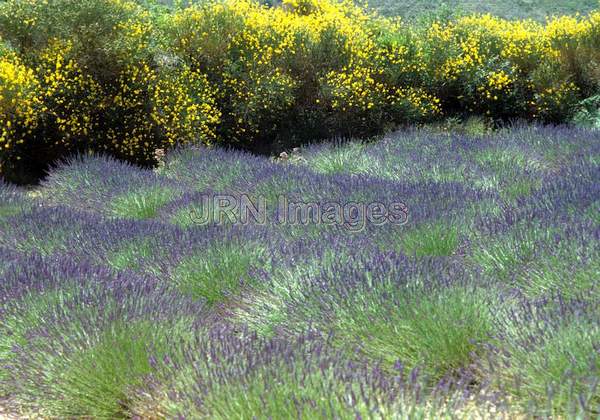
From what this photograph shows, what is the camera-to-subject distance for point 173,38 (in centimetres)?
889

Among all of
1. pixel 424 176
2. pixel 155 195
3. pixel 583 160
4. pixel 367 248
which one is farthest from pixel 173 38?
pixel 367 248

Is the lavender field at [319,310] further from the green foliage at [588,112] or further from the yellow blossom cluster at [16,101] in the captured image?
the green foliage at [588,112]

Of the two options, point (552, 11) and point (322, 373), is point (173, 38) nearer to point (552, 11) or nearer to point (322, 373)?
point (322, 373)

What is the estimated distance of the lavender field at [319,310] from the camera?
2023 millimetres

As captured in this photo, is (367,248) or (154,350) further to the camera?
(367,248)

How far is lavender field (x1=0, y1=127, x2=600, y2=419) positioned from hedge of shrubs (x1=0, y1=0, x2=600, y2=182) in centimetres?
321

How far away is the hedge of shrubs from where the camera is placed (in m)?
7.67

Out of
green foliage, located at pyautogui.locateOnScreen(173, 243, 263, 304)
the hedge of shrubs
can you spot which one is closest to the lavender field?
green foliage, located at pyautogui.locateOnScreen(173, 243, 263, 304)

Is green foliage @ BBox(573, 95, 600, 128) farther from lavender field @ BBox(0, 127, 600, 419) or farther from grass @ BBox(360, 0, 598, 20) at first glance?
grass @ BBox(360, 0, 598, 20)

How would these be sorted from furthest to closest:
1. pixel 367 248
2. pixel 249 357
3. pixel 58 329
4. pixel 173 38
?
pixel 173 38, pixel 367 248, pixel 58 329, pixel 249 357

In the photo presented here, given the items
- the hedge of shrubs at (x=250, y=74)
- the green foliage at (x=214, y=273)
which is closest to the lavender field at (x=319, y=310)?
the green foliage at (x=214, y=273)

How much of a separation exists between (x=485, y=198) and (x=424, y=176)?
1255 mm

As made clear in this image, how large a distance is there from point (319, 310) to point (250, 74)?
6284 millimetres

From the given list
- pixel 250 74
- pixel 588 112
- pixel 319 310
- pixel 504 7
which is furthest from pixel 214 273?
pixel 504 7
